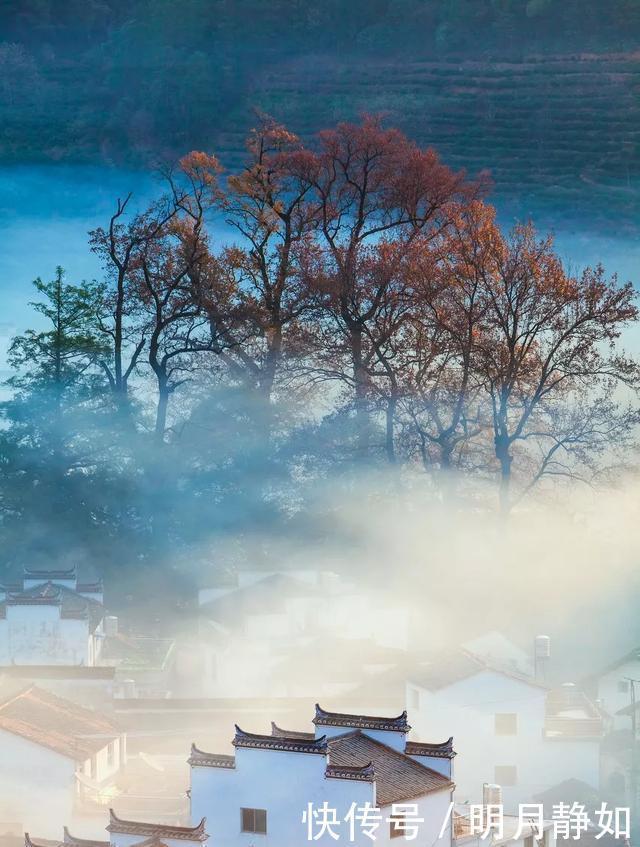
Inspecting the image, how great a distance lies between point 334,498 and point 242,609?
155 centimetres

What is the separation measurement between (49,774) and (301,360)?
601 cm

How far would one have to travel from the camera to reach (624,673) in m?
17.9

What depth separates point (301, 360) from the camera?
19.0 m

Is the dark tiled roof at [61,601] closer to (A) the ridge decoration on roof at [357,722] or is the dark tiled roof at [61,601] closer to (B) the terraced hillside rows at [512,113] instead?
(A) the ridge decoration on roof at [357,722]

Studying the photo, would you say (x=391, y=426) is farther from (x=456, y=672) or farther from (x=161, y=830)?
(x=161, y=830)

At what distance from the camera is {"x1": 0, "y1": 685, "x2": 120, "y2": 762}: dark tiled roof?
48.8ft

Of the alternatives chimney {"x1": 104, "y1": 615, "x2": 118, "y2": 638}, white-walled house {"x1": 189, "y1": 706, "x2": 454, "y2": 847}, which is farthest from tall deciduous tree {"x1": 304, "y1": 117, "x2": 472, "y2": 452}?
white-walled house {"x1": 189, "y1": 706, "x2": 454, "y2": 847}

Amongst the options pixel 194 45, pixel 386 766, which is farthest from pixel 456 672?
pixel 194 45

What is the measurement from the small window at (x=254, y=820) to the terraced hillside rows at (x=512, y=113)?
13501 mm

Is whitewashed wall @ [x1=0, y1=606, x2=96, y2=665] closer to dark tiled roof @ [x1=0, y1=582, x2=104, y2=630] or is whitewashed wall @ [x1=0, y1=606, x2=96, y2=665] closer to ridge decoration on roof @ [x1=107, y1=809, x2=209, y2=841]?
dark tiled roof @ [x1=0, y1=582, x2=104, y2=630]

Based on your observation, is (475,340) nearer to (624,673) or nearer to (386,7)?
(624,673)

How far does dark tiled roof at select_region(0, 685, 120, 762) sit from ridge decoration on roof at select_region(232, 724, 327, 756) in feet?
11.4

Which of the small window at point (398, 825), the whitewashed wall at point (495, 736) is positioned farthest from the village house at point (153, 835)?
the whitewashed wall at point (495, 736)

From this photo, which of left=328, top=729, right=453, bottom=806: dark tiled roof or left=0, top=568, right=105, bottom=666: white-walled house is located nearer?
left=328, top=729, right=453, bottom=806: dark tiled roof
